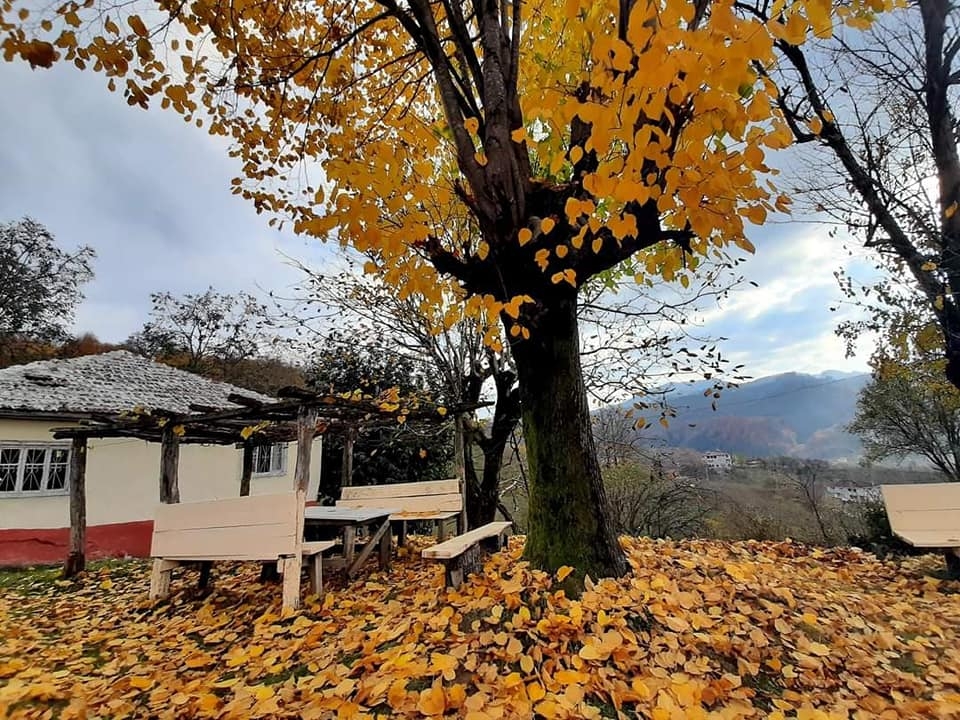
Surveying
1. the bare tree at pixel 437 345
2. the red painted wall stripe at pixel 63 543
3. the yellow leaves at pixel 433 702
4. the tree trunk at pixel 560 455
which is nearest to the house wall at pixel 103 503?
the red painted wall stripe at pixel 63 543

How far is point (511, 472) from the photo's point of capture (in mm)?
10828

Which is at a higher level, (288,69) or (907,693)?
(288,69)

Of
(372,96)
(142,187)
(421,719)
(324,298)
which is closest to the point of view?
(421,719)

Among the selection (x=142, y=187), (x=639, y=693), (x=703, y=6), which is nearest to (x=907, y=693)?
(x=639, y=693)

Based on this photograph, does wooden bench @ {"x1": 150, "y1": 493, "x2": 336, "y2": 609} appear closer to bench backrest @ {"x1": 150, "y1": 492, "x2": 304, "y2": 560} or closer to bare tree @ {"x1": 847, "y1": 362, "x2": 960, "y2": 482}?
bench backrest @ {"x1": 150, "y1": 492, "x2": 304, "y2": 560}

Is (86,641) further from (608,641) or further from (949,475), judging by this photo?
(949,475)

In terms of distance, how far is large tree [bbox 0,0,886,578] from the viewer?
7.04ft

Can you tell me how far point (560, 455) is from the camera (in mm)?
3615

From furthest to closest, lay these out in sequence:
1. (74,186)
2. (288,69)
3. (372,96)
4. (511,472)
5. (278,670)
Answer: (74,186), (511,472), (372,96), (288,69), (278,670)

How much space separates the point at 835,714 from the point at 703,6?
399cm

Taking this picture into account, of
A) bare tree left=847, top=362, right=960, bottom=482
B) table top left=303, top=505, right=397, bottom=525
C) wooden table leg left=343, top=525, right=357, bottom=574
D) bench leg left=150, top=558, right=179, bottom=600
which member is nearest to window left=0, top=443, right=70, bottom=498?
bench leg left=150, top=558, right=179, bottom=600

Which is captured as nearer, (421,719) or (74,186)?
(421,719)

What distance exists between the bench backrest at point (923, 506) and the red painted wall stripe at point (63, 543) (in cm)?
1299

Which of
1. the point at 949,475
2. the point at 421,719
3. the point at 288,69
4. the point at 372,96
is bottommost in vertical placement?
the point at 949,475
